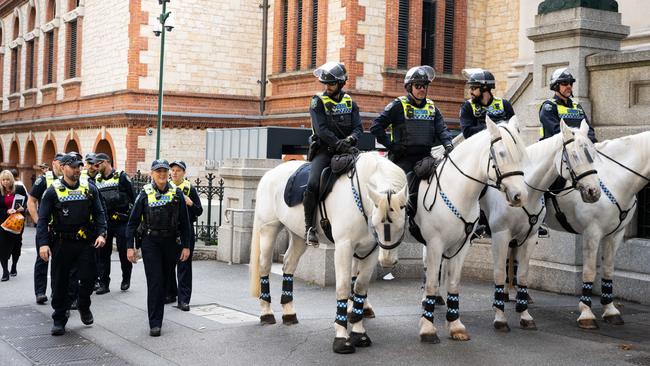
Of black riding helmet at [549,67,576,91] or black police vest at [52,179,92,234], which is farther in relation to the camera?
black riding helmet at [549,67,576,91]

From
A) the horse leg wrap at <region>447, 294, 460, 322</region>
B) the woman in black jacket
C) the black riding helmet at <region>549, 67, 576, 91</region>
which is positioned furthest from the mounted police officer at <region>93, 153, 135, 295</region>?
the black riding helmet at <region>549, 67, 576, 91</region>

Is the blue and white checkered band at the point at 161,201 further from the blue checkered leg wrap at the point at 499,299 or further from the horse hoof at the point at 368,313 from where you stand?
the blue checkered leg wrap at the point at 499,299

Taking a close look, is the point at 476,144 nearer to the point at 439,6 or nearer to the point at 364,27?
the point at 364,27

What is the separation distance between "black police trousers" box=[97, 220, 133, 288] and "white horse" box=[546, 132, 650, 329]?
6.67 metres

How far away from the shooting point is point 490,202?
9.13 m

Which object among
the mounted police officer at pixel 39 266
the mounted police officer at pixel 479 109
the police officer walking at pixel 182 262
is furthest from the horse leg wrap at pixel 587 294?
the mounted police officer at pixel 39 266

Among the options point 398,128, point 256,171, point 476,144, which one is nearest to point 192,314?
point 398,128

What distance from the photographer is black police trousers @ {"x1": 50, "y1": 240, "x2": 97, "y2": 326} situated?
29.5 feet

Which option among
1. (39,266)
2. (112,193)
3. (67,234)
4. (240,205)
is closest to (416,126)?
(67,234)

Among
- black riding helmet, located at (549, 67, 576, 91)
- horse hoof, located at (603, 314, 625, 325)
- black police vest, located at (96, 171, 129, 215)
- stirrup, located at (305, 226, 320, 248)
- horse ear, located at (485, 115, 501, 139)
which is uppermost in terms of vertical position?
black riding helmet, located at (549, 67, 576, 91)

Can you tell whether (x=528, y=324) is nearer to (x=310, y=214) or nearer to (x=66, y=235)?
(x=310, y=214)

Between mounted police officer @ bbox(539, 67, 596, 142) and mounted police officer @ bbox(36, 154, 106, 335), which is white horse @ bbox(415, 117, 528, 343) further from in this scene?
mounted police officer @ bbox(36, 154, 106, 335)

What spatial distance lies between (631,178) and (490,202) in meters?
1.63

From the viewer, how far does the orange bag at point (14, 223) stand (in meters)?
13.6
